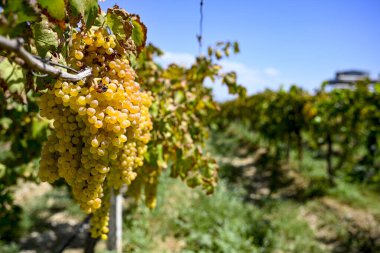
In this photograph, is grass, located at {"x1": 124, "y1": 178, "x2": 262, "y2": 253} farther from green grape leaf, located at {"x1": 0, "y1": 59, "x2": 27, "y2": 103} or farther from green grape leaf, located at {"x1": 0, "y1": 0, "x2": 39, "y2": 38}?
green grape leaf, located at {"x1": 0, "y1": 0, "x2": 39, "y2": 38}

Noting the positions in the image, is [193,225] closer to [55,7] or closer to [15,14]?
[55,7]

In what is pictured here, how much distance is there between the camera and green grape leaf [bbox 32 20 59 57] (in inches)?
37.7

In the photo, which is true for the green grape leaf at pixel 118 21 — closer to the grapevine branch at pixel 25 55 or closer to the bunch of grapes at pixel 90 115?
the bunch of grapes at pixel 90 115

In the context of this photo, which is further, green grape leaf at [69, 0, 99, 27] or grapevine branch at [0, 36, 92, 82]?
green grape leaf at [69, 0, 99, 27]

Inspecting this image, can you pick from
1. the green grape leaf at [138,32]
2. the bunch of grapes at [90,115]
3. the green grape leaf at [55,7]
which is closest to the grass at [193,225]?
the bunch of grapes at [90,115]

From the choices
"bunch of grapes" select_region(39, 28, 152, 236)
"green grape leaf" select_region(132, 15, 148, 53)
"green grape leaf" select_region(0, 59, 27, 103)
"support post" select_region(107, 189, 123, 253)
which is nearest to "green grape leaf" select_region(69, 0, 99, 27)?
"bunch of grapes" select_region(39, 28, 152, 236)

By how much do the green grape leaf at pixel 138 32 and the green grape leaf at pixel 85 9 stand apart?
15 centimetres

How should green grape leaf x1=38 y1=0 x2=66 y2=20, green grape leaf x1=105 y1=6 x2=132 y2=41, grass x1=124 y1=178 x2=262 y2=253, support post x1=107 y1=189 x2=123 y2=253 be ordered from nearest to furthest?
1. green grape leaf x1=38 y1=0 x2=66 y2=20
2. green grape leaf x1=105 y1=6 x2=132 y2=41
3. support post x1=107 y1=189 x2=123 y2=253
4. grass x1=124 y1=178 x2=262 y2=253

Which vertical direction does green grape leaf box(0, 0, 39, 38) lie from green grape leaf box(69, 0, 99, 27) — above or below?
below

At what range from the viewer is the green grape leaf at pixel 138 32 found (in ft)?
3.89

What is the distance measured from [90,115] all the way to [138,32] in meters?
0.41

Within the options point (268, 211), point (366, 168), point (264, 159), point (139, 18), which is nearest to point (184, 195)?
point (268, 211)

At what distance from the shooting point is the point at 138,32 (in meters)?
1.21

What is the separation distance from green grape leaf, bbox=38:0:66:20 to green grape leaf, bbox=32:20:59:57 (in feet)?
0.18
